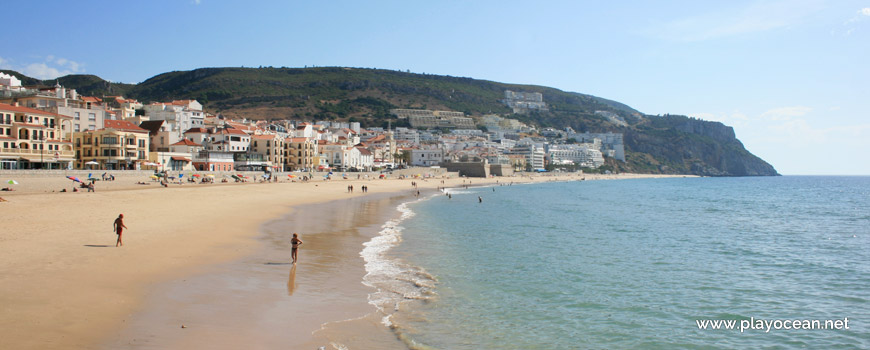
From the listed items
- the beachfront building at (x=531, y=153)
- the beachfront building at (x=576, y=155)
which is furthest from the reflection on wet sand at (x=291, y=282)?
the beachfront building at (x=576, y=155)

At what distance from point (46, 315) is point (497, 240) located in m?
14.9

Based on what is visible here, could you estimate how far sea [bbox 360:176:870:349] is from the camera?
9.12 m

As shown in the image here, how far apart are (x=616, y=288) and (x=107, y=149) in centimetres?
4590

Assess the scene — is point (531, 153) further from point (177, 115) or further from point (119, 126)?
point (119, 126)

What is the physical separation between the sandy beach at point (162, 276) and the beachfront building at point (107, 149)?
23668 mm

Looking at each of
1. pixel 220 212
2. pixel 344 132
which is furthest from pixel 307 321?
pixel 344 132

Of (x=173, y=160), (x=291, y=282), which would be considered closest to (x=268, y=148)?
(x=173, y=160)

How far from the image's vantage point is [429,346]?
8180 millimetres

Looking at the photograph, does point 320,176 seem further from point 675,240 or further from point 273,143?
point 675,240

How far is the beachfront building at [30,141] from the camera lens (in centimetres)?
3806

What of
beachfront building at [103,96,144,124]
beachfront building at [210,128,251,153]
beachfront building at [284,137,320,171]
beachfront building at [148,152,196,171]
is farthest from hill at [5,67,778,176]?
beachfront building at [148,152,196,171]

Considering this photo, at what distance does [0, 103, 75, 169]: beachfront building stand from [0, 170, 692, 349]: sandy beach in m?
18.5

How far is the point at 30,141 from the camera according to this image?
131 ft

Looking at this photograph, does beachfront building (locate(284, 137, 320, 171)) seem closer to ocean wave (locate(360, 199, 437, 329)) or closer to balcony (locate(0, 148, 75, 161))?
balcony (locate(0, 148, 75, 161))
